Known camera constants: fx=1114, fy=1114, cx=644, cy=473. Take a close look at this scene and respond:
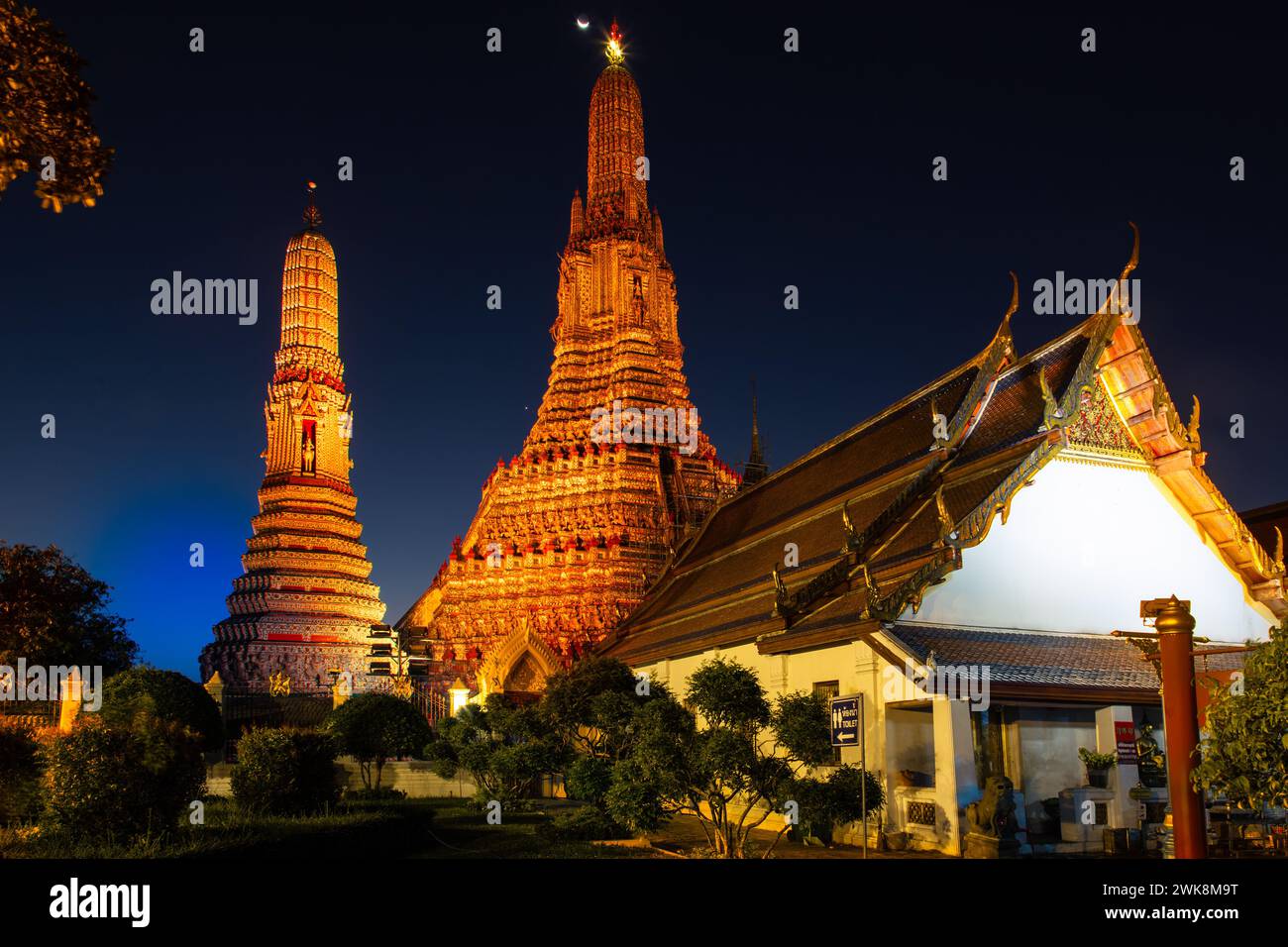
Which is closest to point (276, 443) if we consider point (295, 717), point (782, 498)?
point (295, 717)

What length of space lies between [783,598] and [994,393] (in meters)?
5.68

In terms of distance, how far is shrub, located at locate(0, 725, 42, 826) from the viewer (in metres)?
17.6

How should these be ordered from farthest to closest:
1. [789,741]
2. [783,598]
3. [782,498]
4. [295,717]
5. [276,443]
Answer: [276,443] → [295,717] → [782,498] → [783,598] → [789,741]

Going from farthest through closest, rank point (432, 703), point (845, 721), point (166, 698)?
point (432, 703)
point (166, 698)
point (845, 721)

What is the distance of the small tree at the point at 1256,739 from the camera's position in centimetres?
957

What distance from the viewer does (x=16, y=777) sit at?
Result: 58.6 feet

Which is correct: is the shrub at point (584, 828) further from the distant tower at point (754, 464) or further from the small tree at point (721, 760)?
the distant tower at point (754, 464)

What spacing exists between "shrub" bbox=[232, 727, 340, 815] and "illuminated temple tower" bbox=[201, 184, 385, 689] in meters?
28.3

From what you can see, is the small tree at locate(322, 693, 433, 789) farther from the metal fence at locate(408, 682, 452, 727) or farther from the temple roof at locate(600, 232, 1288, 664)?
the metal fence at locate(408, 682, 452, 727)

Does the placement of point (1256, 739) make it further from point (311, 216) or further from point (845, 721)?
point (311, 216)

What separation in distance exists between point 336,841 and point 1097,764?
1114 centimetres

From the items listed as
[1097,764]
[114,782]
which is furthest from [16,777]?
[1097,764]

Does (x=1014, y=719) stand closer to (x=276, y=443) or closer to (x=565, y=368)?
(x=565, y=368)
